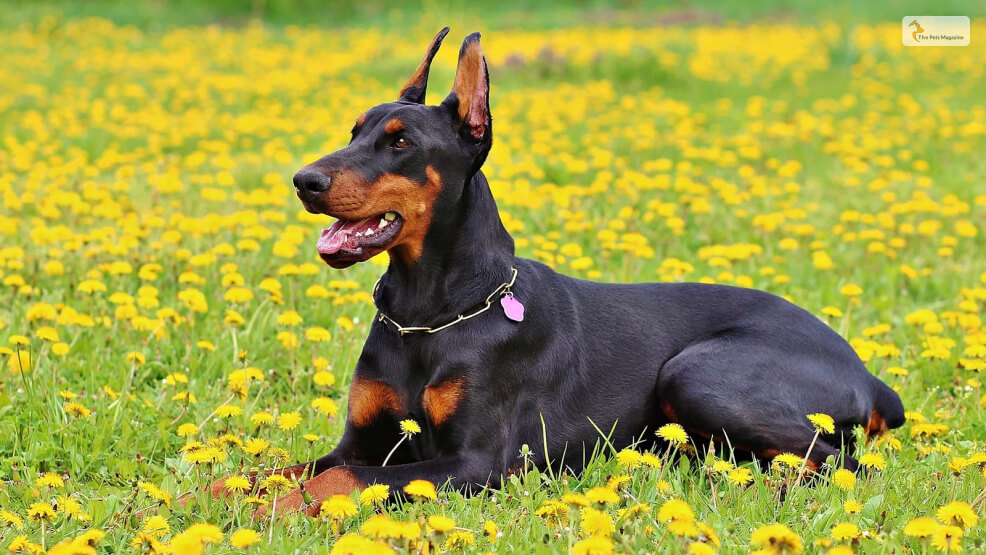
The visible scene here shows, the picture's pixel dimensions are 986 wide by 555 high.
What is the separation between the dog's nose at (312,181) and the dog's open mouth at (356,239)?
0.60 feet

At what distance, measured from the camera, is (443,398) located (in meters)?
3.39

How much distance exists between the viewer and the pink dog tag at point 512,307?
11.8ft

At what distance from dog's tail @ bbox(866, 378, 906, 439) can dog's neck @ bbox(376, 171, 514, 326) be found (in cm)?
161

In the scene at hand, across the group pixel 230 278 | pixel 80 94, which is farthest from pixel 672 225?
pixel 80 94

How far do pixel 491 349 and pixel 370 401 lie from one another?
0.45 m

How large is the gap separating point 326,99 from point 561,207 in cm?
501

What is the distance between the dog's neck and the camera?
3529 mm

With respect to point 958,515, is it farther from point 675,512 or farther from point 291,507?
point 291,507

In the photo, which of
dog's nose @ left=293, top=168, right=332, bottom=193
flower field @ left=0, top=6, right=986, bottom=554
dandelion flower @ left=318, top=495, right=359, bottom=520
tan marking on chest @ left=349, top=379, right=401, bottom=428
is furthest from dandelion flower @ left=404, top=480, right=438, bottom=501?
dog's nose @ left=293, top=168, right=332, bottom=193

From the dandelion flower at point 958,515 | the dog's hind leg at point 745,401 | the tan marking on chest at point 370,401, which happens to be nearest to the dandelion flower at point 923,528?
the dandelion flower at point 958,515

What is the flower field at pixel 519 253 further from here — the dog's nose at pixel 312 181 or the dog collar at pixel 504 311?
the dog's nose at pixel 312 181
